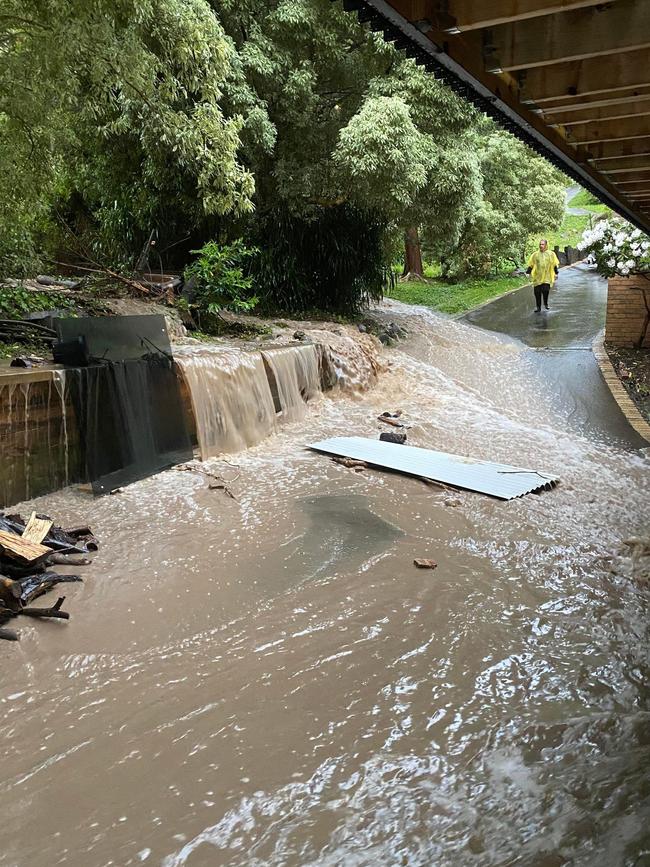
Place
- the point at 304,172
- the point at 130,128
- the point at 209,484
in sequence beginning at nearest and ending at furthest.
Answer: the point at 209,484
the point at 130,128
the point at 304,172

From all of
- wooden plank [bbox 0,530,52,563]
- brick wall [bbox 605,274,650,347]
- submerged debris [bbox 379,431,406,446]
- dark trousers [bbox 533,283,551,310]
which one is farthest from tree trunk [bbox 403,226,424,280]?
wooden plank [bbox 0,530,52,563]

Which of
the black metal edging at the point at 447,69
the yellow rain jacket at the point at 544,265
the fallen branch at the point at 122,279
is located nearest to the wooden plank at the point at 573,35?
the black metal edging at the point at 447,69

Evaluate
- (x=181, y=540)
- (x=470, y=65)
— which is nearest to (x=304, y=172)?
(x=181, y=540)

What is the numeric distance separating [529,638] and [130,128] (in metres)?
7.92

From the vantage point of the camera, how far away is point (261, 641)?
3.39 metres

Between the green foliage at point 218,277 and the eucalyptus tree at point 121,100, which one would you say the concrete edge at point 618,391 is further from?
the eucalyptus tree at point 121,100

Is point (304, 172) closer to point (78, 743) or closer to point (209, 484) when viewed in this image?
point (209, 484)

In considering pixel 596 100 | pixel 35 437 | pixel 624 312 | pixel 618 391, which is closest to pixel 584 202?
pixel 624 312

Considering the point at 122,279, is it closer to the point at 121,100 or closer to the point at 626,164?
the point at 121,100

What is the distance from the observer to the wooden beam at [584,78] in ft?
9.76

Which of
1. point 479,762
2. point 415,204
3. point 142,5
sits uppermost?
point 142,5

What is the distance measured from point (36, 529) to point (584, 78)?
4019 millimetres

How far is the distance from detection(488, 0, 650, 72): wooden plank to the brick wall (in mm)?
9327

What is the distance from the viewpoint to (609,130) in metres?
3.88
